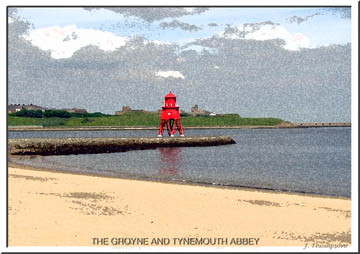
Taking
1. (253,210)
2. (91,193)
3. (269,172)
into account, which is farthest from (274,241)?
(269,172)

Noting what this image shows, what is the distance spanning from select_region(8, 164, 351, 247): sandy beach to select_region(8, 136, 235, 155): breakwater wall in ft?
96.4

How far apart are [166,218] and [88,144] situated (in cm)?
3884

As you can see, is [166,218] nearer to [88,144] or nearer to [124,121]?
[88,144]

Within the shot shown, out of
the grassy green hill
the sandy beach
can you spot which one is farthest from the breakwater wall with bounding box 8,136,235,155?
the grassy green hill

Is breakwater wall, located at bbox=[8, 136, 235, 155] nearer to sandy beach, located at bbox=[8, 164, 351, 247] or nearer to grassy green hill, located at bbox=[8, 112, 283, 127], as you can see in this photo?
sandy beach, located at bbox=[8, 164, 351, 247]

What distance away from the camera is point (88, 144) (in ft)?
157

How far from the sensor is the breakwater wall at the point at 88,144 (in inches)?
1699

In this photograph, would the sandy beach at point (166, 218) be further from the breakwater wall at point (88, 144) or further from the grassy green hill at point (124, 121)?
the grassy green hill at point (124, 121)

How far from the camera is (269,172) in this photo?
27.6 metres

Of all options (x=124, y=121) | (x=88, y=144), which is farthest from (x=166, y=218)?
(x=124, y=121)

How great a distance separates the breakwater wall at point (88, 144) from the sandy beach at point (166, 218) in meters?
29.4

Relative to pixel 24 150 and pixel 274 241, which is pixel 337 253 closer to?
pixel 274 241

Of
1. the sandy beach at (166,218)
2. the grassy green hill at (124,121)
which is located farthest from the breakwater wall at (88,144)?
the grassy green hill at (124,121)

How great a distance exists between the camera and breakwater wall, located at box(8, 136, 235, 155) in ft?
142
